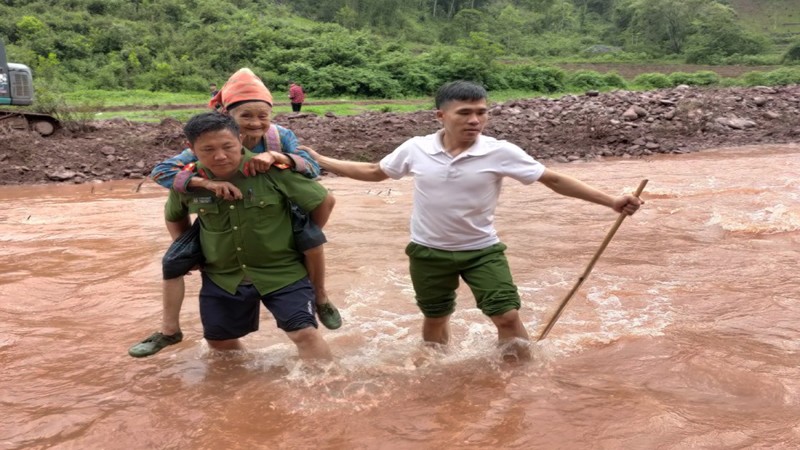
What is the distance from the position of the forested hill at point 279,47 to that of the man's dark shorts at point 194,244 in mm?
25706

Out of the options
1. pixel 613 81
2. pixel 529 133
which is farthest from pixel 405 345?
pixel 613 81

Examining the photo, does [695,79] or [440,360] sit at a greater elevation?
[440,360]

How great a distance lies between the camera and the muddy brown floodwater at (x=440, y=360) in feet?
10.8

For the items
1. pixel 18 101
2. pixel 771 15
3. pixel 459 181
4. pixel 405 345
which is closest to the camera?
pixel 459 181

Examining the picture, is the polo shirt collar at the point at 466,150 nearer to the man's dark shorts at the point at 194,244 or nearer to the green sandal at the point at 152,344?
the man's dark shorts at the point at 194,244

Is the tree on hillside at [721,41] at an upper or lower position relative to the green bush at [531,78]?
upper

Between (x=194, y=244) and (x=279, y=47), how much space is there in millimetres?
32980

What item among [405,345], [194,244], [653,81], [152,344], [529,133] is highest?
[194,244]

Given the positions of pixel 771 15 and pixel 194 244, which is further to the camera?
pixel 771 15

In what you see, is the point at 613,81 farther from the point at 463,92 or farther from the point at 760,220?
the point at 463,92

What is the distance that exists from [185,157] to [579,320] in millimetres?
2953

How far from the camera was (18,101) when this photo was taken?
664 inches

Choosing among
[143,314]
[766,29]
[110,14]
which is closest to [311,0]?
[110,14]

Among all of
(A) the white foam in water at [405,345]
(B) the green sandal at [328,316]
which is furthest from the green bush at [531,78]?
(B) the green sandal at [328,316]
